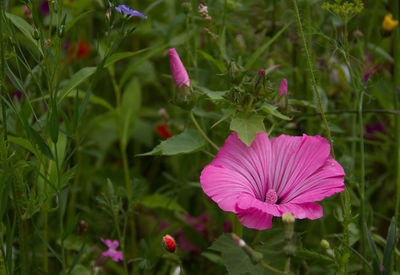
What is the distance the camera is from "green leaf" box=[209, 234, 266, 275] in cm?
70

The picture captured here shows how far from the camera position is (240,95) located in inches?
28.4

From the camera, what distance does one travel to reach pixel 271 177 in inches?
30.7

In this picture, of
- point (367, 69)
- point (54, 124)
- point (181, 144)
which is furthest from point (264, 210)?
point (367, 69)

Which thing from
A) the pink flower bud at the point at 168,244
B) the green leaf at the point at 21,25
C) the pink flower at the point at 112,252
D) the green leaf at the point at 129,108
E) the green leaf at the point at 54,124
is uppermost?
the green leaf at the point at 21,25

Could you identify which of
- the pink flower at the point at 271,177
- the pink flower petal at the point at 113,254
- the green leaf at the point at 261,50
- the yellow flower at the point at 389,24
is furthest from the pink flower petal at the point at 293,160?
the yellow flower at the point at 389,24

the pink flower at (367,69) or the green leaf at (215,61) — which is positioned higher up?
the green leaf at (215,61)

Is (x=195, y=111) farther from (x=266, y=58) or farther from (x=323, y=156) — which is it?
(x=266, y=58)

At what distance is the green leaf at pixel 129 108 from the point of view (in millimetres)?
1233

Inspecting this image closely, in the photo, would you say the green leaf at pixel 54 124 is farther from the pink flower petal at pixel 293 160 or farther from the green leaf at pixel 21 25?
the pink flower petal at pixel 293 160

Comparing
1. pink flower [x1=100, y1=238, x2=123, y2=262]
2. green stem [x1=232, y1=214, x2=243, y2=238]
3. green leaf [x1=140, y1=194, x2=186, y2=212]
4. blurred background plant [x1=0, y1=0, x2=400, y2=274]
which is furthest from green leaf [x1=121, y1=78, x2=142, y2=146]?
green stem [x1=232, y1=214, x2=243, y2=238]

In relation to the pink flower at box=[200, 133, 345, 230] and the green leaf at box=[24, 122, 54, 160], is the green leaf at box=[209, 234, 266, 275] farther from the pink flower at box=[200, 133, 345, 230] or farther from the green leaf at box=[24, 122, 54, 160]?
the green leaf at box=[24, 122, 54, 160]

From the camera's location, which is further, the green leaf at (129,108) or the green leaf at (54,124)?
the green leaf at (129,108)

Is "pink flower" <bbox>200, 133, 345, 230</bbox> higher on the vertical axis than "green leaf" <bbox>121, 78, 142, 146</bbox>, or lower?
higher

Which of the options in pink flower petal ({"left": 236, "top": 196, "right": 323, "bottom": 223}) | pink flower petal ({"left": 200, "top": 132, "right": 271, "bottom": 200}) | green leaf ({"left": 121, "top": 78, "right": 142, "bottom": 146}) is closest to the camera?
pink flower petal ({"left": 236, "top": 196, "right": 323, "bottom": 223})
